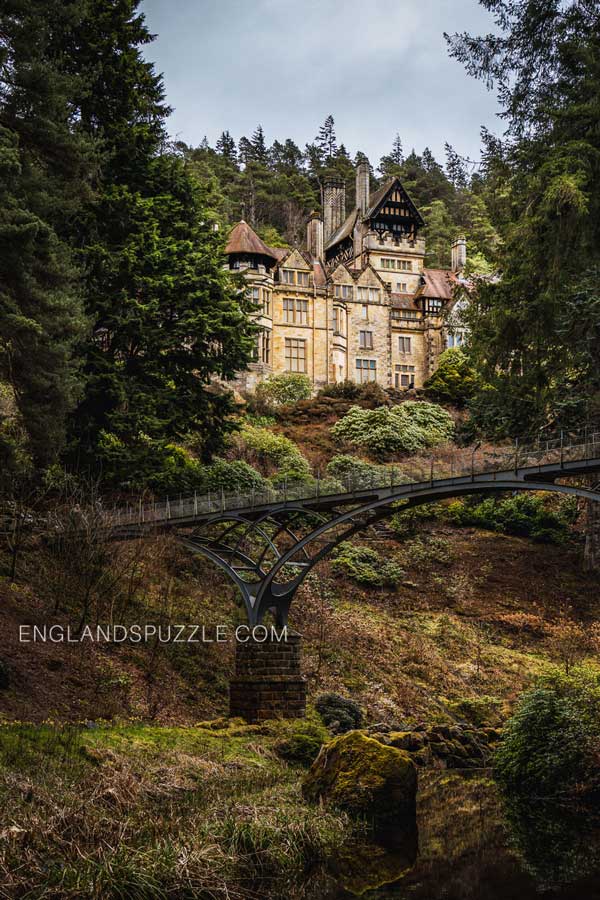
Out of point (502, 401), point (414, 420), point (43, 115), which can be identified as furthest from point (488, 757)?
point (414, 420)

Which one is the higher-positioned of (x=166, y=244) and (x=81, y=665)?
(x=166, y=244)

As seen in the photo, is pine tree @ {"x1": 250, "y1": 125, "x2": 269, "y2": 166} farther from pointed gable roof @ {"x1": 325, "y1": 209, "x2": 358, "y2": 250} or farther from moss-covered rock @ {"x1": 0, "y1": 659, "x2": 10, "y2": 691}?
moss-covered rock @ {"x1": 0, "y1": 659, "x2": 10, "y2": 691}

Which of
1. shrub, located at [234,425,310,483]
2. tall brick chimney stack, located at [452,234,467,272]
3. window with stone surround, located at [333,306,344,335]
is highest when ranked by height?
tall brick chimney stack, located at [452,234,467,272]

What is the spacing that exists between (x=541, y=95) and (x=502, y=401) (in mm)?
9270

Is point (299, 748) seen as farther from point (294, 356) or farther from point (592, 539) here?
point (294, 356)

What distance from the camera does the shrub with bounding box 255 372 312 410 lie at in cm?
5588

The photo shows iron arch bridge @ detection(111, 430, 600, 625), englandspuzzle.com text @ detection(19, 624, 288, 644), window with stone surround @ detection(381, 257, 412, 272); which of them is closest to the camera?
iron arch bridge @ detection(111, 430, 600, 625)

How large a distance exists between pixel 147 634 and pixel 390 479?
27.9ft

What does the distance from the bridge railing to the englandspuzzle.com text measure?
290 centimetres

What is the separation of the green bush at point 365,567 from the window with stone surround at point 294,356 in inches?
1003

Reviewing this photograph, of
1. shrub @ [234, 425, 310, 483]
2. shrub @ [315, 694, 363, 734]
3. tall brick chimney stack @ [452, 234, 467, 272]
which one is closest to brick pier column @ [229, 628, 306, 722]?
shrub @ [315, 694, 363, 734]

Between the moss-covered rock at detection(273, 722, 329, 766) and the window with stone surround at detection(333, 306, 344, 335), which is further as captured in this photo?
the window with stone surround at detection(333, 306, 344, 335)

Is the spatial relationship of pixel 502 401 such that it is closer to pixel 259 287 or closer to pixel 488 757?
pixel 488 757

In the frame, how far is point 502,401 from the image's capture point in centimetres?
2952
